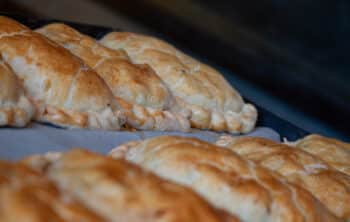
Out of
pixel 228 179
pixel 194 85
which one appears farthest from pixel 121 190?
pixel 194 85

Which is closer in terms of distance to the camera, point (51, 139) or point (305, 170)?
point (305, 170)

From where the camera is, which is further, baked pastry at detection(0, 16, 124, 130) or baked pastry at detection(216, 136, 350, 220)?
baked pastry at detection(0, 16, 124, 130)

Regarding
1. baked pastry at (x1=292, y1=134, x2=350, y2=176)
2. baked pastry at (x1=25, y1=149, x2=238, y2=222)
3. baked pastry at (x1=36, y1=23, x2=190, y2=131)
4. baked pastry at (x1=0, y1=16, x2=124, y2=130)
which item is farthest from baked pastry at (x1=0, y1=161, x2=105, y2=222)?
baked pastry at (x1=292, y1=134, x2=350, y2=176)

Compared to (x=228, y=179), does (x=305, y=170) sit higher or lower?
lower

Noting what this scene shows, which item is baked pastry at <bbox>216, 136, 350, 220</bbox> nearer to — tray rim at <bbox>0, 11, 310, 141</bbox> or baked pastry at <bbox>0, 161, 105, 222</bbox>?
baked pastry at <bbox>0, 161, 105, 222</bbox>

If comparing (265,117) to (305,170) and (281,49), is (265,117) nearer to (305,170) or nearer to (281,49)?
(281,49)

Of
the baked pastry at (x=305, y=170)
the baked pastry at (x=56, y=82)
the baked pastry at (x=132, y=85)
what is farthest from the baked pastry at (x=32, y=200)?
the baked pastry at (x=132, y=85)
